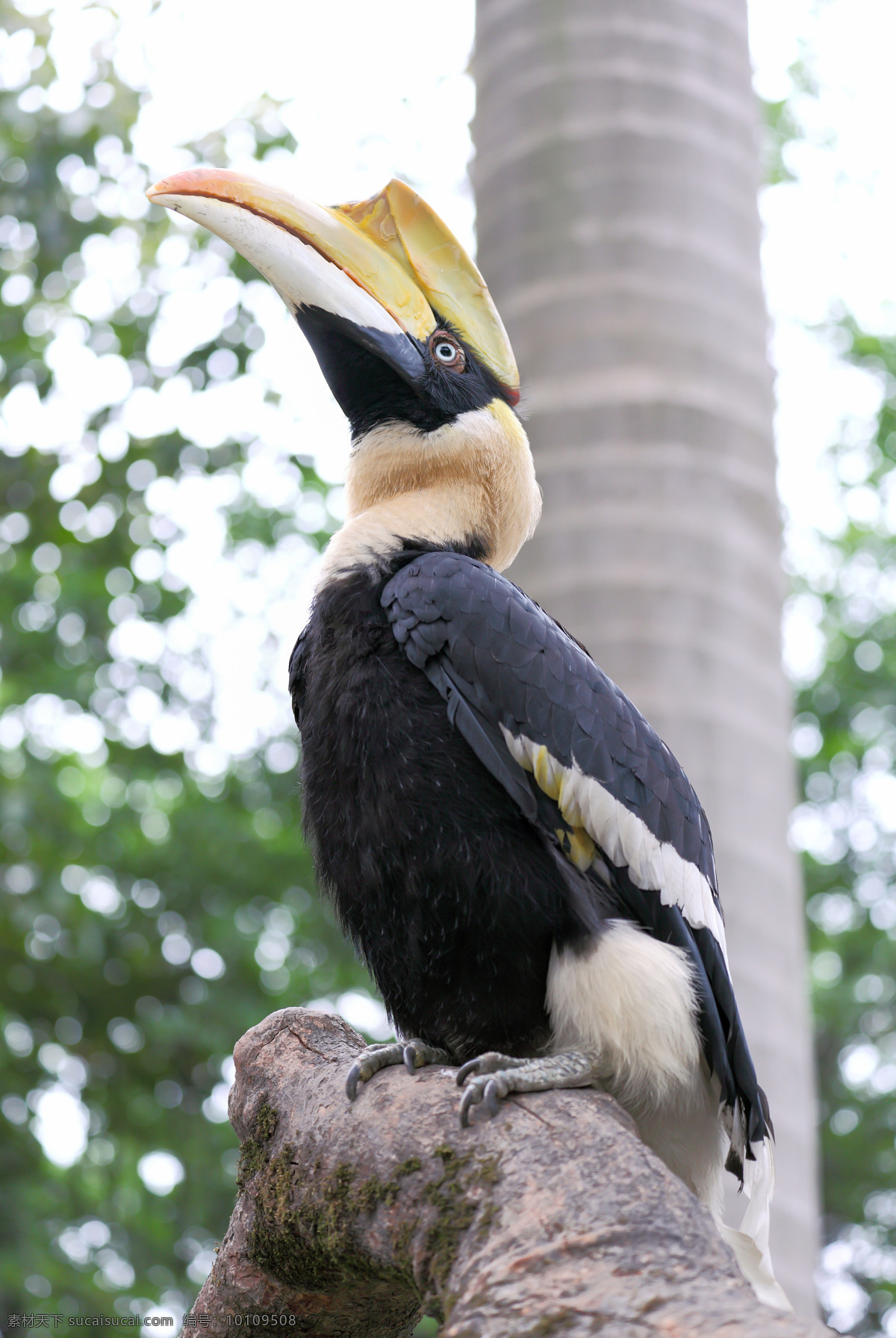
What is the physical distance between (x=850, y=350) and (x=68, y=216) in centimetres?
672

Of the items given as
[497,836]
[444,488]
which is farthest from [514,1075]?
[444,488]

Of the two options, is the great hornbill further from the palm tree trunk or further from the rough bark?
the palm tree trunk

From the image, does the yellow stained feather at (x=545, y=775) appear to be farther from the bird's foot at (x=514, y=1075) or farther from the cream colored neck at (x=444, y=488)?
the cream colored neck at (x=444, y=488)

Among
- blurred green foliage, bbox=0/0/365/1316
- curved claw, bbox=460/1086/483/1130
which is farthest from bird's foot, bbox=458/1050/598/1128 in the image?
blurred green foliage, bbox=0/0/365/1316

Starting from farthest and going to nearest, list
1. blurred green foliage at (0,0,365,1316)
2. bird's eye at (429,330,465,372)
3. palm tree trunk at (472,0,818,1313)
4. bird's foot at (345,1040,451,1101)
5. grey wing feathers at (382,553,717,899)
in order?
blurred green foliage at (0,0,365,1316), palm tree trunk at (472,0,818,1313), bird's eye at (429,330,465,372), grey wing feathers at (382,553,717,899), bird's foot at (345,1040,451,1101)

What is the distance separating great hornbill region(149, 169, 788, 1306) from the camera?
2.06m

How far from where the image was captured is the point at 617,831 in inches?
85.3

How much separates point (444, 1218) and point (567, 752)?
79 cm

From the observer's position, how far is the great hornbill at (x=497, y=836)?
206 centimetres

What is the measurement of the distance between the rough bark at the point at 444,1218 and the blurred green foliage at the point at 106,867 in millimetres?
2910

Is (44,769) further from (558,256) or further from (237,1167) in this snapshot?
(237,1167)

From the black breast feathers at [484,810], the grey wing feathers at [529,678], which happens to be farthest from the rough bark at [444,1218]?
the grey wing feathers at [529,678]

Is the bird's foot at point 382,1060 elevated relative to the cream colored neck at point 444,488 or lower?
lower

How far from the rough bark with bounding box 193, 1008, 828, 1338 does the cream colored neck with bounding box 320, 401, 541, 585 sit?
2.93ft
